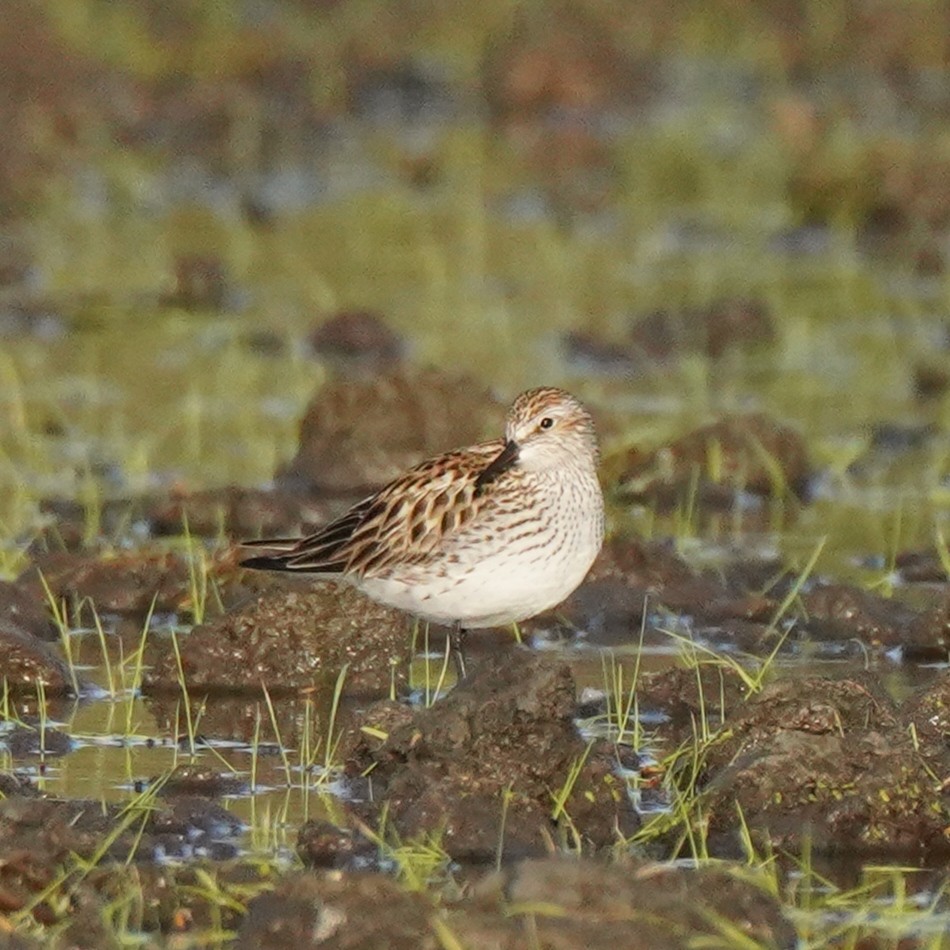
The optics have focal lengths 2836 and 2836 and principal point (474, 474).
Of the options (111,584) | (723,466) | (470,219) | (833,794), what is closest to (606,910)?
(833,794)

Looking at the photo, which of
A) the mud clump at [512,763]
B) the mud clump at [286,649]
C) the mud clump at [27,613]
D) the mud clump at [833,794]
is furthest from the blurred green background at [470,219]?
the mud clump at [833,794]

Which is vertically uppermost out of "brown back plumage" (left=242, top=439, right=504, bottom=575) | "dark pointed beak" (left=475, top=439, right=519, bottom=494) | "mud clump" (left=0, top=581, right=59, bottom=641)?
"dark pointed beak" (left=475, top=439, right=519, bottom=494)

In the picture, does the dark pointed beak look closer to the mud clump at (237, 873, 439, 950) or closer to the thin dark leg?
the thin dark leg

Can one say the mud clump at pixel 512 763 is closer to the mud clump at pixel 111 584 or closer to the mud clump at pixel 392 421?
the mud clump at pixel 111 584

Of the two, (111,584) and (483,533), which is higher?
(483,533)

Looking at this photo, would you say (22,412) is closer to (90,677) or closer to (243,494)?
(243,494)

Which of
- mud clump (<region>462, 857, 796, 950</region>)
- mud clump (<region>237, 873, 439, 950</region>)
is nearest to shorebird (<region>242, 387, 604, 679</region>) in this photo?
mud clump (<region>462, 857, 796, 950</region>)

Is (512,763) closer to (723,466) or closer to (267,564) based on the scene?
(267,564)
